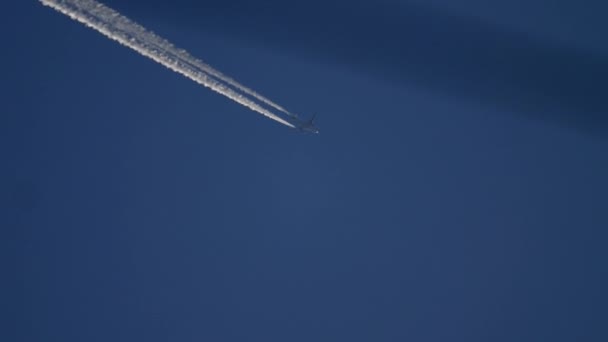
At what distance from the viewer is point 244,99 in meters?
15.5

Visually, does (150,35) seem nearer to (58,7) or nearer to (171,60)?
(171,60)

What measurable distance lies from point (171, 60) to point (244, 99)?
3.47 metres

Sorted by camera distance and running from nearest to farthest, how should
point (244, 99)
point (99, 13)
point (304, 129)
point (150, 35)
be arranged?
point (99, 13)
point (150, 35)
point (244, 99)
point (304, 129)

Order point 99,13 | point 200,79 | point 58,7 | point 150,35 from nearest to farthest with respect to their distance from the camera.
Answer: point 58,7 → point 99,13 → point 150,35 → point 200,79


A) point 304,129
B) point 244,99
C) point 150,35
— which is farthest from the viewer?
point 304,129

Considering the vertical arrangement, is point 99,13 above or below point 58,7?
above

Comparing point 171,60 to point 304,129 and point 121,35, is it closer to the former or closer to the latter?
point 121,35

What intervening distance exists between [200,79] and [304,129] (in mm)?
7405

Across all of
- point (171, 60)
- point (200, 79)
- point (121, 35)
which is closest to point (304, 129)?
point (200, 79)

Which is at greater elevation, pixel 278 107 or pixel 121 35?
pixel 278 107

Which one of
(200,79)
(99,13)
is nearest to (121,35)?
(99,13)

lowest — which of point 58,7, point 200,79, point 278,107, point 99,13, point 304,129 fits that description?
point 58,7

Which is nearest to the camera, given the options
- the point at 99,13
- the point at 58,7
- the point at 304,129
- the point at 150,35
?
the point at 58,7

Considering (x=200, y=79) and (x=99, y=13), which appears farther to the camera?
(x=200, y=79)
